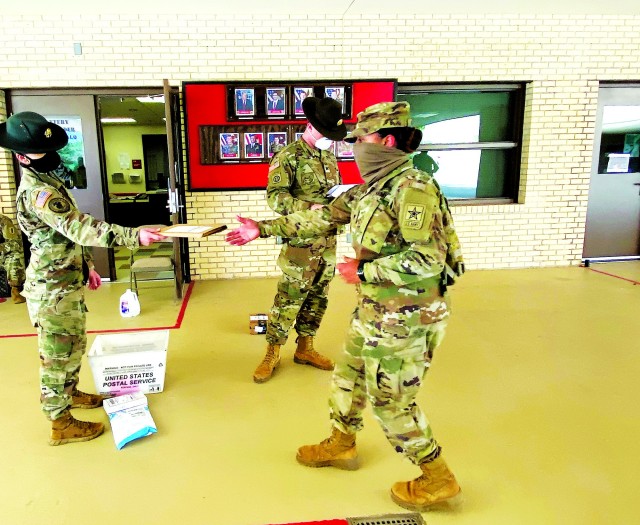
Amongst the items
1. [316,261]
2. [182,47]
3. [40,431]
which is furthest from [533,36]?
[40,431]

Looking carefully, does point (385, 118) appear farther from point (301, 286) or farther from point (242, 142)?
point (242, 142)

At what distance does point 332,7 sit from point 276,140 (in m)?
1.58

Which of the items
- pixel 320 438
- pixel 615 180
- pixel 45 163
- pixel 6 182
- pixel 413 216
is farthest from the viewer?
pixel 615 180

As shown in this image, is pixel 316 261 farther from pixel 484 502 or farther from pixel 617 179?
pixel 617 179

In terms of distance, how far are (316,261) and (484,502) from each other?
5.55ft

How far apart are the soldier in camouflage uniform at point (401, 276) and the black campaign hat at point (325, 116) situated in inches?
41.0

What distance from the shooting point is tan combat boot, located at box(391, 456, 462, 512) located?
1.96m

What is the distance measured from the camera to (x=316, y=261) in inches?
125

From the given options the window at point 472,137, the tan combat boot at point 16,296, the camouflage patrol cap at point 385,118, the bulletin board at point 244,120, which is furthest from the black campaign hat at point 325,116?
the tan combat boot at point 16,296

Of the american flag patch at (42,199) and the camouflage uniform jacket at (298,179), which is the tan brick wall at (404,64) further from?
the american flag patch at (42,199)

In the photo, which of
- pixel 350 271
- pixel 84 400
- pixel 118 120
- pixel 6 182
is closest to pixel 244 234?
pixel 350 271

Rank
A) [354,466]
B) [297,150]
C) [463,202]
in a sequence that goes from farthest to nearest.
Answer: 1. [463,202]
2. [297,150]
3. [354,466]

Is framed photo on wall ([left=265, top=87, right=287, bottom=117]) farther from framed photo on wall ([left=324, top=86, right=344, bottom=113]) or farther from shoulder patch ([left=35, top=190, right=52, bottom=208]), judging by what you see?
shoulder patch ([left=35, top=190, right=52, bottom=208])

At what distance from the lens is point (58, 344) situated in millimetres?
2410
